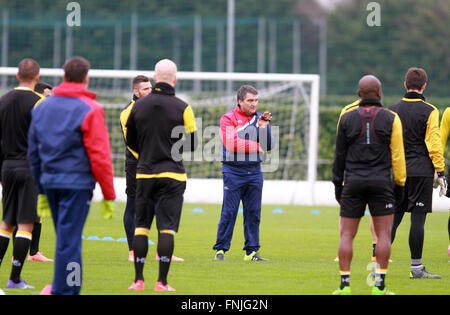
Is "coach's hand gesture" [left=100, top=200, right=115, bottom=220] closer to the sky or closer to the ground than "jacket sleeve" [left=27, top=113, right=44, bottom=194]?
closer to the ground

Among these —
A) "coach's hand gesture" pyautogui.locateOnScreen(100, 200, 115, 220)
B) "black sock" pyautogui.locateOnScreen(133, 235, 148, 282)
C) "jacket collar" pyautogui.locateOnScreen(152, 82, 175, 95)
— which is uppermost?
"jacket collar" pyautogui.locateOnScreen(152, 82, 175, 95)

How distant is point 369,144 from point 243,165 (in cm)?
310

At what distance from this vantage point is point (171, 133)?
7609 millimetres

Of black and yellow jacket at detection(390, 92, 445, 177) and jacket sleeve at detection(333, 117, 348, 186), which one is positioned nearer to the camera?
jacket sleeve at detection(333, 117, 348, 186)

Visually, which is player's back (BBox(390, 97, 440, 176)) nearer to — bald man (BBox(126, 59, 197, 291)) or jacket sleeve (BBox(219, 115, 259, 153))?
jacket sleeve (BBox(219, 115, 259, 153))

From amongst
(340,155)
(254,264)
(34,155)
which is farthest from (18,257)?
(340,155)

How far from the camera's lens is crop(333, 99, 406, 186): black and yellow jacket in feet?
24.0

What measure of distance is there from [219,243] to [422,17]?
131 ft

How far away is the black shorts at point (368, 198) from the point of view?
7.31 meters

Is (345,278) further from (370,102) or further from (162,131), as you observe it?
(162,131)

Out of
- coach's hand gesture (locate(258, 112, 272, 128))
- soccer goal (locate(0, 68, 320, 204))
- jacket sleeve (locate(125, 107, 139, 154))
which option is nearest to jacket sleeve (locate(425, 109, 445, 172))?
coach's hand gesture (locate(258, 112, 272, 128))

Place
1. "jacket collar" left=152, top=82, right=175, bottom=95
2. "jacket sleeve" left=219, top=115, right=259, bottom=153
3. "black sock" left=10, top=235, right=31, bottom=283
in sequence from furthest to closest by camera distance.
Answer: "jacket sleeve" left=219, top=115, right=259, bottom=153 → "black sock" left=10, top=235, right=31, bottom=283 → "jacket collar" left=152, top=82, right=175, bottom=95

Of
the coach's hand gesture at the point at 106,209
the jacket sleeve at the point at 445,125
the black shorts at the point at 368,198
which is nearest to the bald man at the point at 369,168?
the black shorts at the point at 368,198
